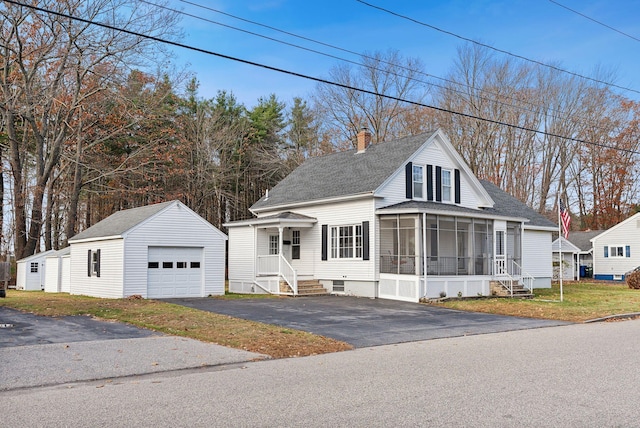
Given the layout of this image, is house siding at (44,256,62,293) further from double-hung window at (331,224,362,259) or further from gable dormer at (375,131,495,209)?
gable dormer at (375,131,495,209)

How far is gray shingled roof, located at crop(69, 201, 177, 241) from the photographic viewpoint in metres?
22.3

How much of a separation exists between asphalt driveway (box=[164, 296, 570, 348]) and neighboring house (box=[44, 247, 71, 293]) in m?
9.74

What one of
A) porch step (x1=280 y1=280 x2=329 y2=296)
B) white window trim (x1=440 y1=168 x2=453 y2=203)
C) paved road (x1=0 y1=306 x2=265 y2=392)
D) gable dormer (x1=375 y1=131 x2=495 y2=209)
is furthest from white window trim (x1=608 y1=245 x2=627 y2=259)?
paved road (x1=0 y1=306 x2=265 y2=392)

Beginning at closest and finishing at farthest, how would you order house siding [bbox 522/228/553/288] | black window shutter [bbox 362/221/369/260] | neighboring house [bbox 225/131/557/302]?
neighboring house [bbox 225/131/557/302] < black window shutter [bbox 362/221/369/260] < house siding [bbox 522/228/553/288]

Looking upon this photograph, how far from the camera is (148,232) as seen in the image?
72.9 feet

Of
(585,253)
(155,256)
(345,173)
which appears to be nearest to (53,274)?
(155,256)

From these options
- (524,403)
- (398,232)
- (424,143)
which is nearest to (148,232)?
(398,232)

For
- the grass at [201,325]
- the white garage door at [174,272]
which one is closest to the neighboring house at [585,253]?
the white garage door at [174,272]

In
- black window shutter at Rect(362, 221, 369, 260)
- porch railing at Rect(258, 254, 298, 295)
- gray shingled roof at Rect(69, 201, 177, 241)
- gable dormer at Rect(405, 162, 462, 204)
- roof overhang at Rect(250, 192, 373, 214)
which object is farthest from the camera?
gable dormer at Rect(405, 162, 462, 204)

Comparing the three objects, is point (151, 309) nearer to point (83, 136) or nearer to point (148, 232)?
point (148, 232)

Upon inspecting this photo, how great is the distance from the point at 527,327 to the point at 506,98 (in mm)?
33002

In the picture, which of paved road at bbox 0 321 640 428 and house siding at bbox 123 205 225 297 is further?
house siding at bbox 123 205 225 297

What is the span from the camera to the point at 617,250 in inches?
1747

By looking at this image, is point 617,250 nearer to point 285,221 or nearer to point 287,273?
point 287,273
